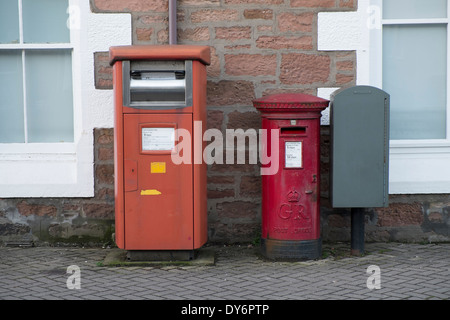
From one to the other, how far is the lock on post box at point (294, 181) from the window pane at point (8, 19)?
262 cm

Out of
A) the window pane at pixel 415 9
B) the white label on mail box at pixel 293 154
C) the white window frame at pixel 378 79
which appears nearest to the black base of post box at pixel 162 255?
the white label on mail box at pixel 293 154

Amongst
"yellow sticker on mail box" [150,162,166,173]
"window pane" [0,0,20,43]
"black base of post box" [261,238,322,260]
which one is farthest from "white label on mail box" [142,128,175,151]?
"window pane" [0,0,20,43]

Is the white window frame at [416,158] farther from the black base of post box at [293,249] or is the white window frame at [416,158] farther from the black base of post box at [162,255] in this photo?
the black base of post box at [162,255]

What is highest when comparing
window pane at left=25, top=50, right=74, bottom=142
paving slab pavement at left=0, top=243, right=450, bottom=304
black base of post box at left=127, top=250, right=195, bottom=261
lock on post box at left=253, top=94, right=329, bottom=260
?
window pane at left=25, top=50, right=74, bottom=142

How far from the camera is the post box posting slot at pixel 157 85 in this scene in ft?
19.0

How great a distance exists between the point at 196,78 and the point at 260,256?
1782mm

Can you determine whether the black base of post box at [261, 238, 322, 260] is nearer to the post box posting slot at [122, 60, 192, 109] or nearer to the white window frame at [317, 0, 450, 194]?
the white window frame at [317, 0, 450, 194]

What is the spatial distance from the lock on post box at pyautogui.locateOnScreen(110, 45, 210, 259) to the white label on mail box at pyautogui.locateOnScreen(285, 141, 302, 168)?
0.77 metres

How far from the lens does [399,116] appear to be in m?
6.97

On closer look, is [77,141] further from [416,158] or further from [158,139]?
[416,158]

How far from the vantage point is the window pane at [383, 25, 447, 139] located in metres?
6.92

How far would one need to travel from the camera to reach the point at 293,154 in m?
6.07

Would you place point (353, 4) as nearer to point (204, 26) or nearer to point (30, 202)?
point (204, 26)

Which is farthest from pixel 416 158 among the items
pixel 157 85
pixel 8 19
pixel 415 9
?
pixel 8 19
